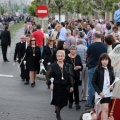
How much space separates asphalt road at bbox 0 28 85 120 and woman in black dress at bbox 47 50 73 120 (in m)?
0.80

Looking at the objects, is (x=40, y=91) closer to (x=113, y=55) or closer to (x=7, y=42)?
(x=113, y=55)

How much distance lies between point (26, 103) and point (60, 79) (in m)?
2.80

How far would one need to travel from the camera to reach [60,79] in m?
11.4

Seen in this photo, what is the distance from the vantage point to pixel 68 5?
47.3 metres

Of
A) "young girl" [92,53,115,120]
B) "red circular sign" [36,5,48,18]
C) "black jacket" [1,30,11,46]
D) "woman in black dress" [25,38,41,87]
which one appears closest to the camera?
"young girl" [92,53,115,120]

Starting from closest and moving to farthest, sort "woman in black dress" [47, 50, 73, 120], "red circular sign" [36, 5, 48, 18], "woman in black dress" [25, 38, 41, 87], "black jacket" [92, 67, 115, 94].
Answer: "black jacket" [92, 67, 115, 94] < "woman in black dress" [47, 50, 73, 120] < "woman in black dress" [25, 38, 41, 87] < "red circular sign" [36, 5, 48, 18]

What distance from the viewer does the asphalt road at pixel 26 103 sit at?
1231 centimetres

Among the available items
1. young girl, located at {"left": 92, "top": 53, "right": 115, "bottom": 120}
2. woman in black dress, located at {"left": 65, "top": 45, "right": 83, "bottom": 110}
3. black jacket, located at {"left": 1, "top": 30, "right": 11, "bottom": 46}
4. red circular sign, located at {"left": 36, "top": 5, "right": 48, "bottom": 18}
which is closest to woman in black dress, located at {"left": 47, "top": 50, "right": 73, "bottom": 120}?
young girl, located at {"left": 92, "top": 53, "right": 115, "bottom": 120}

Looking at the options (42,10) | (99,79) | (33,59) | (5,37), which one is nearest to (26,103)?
(33,59)

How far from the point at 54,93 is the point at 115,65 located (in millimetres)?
1707

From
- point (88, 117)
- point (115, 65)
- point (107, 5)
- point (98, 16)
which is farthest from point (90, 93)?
point (98, 16)

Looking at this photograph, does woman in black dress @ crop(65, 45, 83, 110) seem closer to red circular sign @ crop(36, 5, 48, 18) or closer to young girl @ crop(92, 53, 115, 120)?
young girl @ crop(92, 53, 115, 120)

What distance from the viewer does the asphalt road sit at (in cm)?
1231

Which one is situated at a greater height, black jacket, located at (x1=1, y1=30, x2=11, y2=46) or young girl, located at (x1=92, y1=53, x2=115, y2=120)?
young girl, located at (x1=92, y1=53, x2=115, y2=120)
